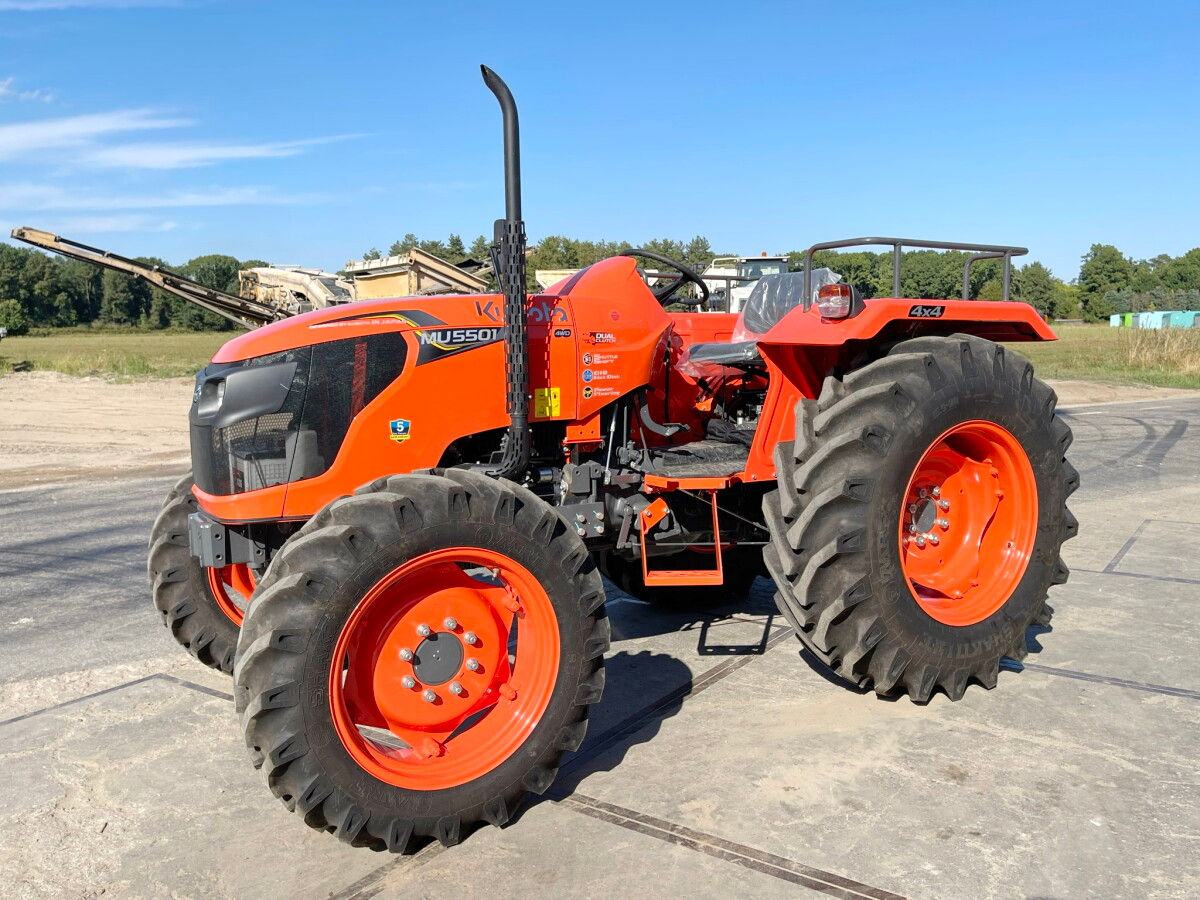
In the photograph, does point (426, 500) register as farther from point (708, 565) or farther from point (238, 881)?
point (708, 565)

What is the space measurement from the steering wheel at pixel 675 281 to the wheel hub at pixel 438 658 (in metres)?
1.96

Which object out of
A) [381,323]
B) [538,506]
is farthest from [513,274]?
[538,506]

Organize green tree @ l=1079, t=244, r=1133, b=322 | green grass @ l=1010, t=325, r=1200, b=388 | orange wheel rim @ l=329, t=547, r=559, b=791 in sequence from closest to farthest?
1. orange wheel rim @ l=329, t=547, r=559, b=791
2. green grass @ l=1010, t=325, r=1200, b=388
3. green tree @ l=1079, t=244, r=1133, b=322

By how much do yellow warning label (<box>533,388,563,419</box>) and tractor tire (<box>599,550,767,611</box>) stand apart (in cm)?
119

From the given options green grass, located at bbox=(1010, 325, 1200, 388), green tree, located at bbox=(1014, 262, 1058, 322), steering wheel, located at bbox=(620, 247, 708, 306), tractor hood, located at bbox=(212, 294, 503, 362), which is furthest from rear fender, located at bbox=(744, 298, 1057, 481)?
green tree, located at bbox=(1014, 262, 1058, 322)

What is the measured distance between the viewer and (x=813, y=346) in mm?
4168

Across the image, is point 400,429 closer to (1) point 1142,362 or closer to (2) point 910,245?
(2) point 910,245

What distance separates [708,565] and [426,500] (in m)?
2.36

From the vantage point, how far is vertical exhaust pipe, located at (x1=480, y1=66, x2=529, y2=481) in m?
3.48

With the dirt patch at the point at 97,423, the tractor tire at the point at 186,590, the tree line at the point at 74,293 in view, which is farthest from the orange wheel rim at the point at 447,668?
the tree line at the point at 74,293

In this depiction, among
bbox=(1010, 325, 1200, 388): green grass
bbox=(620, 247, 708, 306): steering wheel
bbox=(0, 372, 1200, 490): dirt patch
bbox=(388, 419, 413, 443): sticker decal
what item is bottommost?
bbox=(0, 372, 1200, 490): dirt patch

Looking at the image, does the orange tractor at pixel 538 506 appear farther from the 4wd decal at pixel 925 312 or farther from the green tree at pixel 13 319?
the green tree at pixel 13 319

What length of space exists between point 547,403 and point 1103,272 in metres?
133

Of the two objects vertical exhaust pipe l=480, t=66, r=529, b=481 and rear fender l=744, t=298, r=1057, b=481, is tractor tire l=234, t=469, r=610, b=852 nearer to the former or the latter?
vertical exhaust pipe l=480, t=66, r=529, b=481
